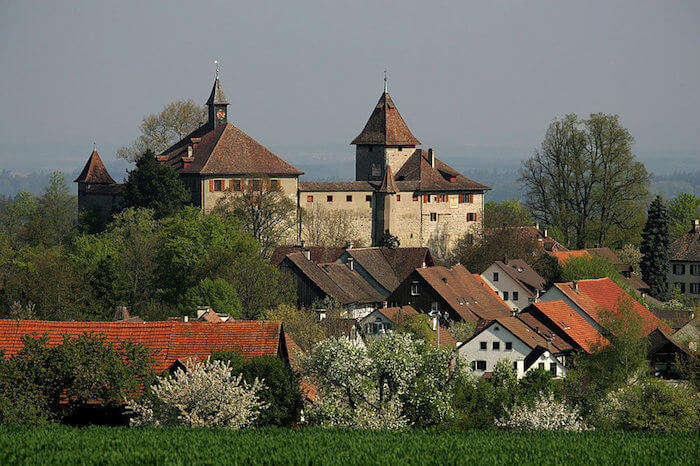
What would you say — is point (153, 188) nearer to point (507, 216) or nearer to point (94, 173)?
point (94, 173)

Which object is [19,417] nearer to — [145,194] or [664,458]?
[664,458]

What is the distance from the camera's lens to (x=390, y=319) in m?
52.1

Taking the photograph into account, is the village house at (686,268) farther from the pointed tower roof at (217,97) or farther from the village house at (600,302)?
the pointed tower roof at (217,97)

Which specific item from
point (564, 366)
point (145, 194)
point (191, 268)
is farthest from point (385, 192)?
point (564, 366)

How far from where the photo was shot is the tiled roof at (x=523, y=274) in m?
70.0

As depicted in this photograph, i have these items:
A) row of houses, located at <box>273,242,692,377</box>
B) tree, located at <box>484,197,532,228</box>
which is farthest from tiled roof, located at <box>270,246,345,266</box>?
tree, located at <box>484,197,532,228</box>

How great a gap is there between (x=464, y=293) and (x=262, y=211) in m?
15.6

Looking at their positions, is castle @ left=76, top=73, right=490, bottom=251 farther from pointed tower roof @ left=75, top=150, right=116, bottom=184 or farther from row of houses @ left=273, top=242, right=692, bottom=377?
row of houses @ left=273, top=242, right=692, bottom=377

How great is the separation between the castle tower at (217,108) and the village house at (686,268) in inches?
1159

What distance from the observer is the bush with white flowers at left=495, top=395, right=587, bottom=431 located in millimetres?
31391

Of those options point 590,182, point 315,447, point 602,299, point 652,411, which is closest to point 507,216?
point 590,182

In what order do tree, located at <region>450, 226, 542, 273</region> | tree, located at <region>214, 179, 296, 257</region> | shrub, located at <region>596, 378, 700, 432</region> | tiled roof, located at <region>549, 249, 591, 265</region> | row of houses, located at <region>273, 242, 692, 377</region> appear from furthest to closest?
tree, located at <region>450, 226, 542, 273</region> → tree, located at <region>214, 179, 296, 257</region> → tiled roof, located at <region>549, 249, 591, 265</region> → row of houses, located at <region>273, 242, 692, 377</region> → shrub, located at <region>596, 378, 700, 432</region>

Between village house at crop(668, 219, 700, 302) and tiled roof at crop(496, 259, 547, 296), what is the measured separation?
38.5 feet

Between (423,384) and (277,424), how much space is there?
11.5ft
